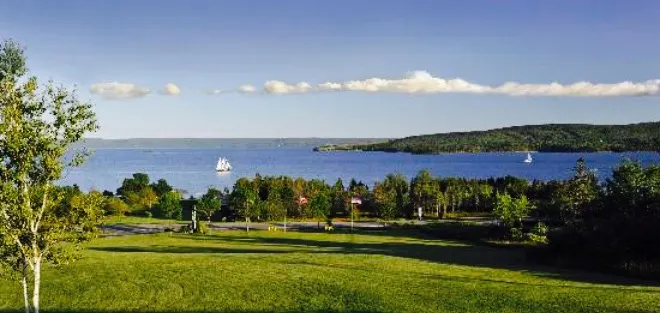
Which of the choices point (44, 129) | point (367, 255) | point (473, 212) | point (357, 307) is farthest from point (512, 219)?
point (44, 129)

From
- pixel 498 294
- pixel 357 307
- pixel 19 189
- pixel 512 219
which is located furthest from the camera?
pixel 512 219

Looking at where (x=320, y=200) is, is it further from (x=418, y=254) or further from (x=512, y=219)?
(x=418, y=254)

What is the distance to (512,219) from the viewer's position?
69.4 metres

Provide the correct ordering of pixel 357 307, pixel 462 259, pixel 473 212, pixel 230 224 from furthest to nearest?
pixel 473 212
pixel 230 224
pixel 462 259
pixel 357 307

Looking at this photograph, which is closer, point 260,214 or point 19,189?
point 19,189

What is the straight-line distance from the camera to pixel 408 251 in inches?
1996

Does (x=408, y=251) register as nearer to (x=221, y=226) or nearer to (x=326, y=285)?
(x=326, y=285)

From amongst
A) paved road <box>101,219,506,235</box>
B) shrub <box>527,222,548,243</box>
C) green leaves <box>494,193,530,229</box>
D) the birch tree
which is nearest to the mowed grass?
→ the birch tree

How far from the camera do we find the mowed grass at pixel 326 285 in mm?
27516

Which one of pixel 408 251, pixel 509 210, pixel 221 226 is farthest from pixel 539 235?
pixel 221 226

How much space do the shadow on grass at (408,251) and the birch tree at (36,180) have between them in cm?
2768

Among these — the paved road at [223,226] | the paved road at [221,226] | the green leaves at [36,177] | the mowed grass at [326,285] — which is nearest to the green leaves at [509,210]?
the paved road at [223,226]

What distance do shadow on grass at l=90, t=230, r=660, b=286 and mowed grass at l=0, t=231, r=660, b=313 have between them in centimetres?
18

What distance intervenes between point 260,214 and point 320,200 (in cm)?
931
